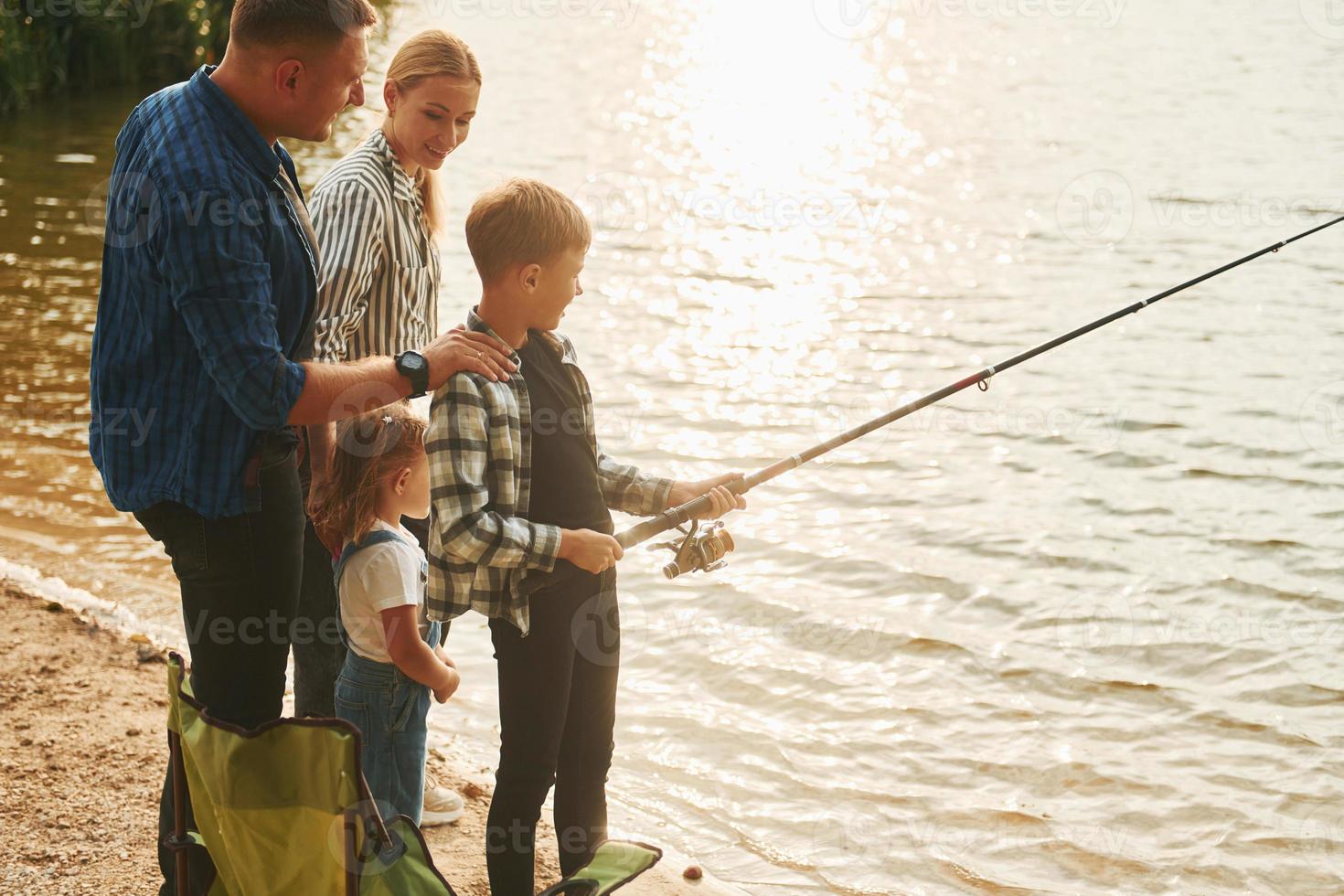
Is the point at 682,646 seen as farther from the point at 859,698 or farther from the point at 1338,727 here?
the point at 1338,727

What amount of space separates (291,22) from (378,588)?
98 centimetres

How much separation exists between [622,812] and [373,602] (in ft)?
4.31

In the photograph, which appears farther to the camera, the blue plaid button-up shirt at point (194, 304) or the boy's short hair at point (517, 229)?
the boy's short hair at point (517, 229)

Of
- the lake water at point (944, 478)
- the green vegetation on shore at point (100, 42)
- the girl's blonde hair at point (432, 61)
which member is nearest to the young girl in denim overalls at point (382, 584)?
the girl's blonde hair at point (432, 61)

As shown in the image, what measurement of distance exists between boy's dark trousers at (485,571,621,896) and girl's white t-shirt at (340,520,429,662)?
0.68 ft

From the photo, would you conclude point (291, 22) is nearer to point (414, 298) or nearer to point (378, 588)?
point (414, 298)

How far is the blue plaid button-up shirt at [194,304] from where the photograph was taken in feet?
6.31

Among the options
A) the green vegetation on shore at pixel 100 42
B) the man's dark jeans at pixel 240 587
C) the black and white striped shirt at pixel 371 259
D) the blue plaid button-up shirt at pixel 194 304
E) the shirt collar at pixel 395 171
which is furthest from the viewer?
the green vegetation on shore at pixel 100 42

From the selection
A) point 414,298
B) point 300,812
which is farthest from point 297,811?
point 414,298

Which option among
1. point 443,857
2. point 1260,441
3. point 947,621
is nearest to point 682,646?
point 947,621

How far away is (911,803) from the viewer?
142 inches

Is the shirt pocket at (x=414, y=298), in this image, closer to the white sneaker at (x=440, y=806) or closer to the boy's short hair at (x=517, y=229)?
the boy's short hair at (x=517, y=229)

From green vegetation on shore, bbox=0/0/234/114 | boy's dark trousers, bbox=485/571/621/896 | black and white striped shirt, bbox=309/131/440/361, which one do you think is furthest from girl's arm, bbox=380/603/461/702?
green vegetation on shore, bbox=0/0/234/114

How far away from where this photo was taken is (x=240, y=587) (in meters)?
2.11
